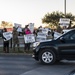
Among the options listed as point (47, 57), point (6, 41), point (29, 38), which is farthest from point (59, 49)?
point (6, 41)

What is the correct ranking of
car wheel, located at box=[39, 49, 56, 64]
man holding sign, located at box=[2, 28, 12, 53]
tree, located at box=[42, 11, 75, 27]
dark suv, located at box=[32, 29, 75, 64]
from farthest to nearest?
tree, located at box=[42, 11, 75, 27], man holding sign, located at box=[2, 28, 12, 53], car wheel, located at box=[39, 49, 56, 64], dark suv, located at box=[32, 29, 75, 64]

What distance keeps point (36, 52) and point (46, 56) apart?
589 mm

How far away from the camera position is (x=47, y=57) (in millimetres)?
15617

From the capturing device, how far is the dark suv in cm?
1536

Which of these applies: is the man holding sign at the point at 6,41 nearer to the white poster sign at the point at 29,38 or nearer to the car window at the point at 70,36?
the white poster sign at the point at 29,38

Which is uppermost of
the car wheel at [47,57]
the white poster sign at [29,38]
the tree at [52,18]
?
the tree at [52,18]

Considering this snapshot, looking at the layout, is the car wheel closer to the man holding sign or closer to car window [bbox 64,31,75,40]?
car window [bbox 64,31,75,40]

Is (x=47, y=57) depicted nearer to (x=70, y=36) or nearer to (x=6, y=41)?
(x=70, y=36)

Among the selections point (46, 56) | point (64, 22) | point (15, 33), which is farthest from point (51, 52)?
point (64, 22)

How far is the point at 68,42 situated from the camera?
15.4 m

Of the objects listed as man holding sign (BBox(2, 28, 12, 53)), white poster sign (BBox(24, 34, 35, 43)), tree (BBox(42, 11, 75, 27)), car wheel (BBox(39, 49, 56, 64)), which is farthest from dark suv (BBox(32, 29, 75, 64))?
tree (BBox(42, 11, 75, 27))

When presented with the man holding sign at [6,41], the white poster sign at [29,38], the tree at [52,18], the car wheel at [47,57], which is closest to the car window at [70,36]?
the car wheel at [47,57]

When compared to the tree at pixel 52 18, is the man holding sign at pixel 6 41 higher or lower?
lower

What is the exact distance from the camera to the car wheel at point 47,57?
15.5 metres
